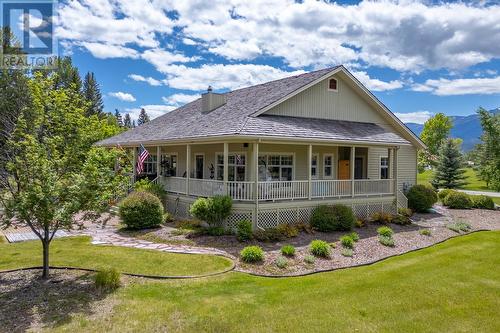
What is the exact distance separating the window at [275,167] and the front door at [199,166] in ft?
13.4

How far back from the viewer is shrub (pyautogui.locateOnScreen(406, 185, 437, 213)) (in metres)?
20.0

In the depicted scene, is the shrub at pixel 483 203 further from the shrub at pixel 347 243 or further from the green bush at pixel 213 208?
the green bush at pixel 213 208

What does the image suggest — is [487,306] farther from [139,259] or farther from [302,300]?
[139,259]

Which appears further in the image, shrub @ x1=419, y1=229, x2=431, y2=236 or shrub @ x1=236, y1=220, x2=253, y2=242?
shrub @ x1=419, y1=229, x2=431, y2=236

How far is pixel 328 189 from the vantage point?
15.9 meters

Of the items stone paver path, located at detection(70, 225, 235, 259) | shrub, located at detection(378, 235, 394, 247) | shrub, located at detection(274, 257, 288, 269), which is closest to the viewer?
shrub, located at detection(274, 257, 288, 269)

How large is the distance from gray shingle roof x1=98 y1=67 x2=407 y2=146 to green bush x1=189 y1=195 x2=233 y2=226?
100 inches

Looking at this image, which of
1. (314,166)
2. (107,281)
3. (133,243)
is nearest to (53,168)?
(107,281)

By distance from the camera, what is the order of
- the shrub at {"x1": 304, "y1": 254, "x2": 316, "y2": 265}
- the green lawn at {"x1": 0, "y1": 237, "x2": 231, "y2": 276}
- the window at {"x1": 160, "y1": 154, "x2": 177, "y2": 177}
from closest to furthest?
the green lawn at {"x1": 0, "y1": 237, "x2": 231, "y2": 276}
the shrub at {"x1": 304, "y1": 254, "x2": 316, "y2": 265}
the window at {"x1": 160, "y1": 154, "x2": 177, "y2": 177}

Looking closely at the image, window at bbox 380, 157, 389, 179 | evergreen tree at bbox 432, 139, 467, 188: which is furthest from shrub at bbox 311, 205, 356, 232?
evergreen tree at bbox 432, 139, 467, 188

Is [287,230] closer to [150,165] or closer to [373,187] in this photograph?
[373,187]

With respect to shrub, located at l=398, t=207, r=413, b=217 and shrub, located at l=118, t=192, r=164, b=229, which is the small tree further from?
shrub, located at l=398, t=207, r=413, b=217

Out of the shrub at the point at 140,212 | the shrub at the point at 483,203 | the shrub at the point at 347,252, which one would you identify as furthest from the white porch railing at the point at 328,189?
the shrub at the point at 483,203

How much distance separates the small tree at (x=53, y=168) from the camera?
7.19 metres
